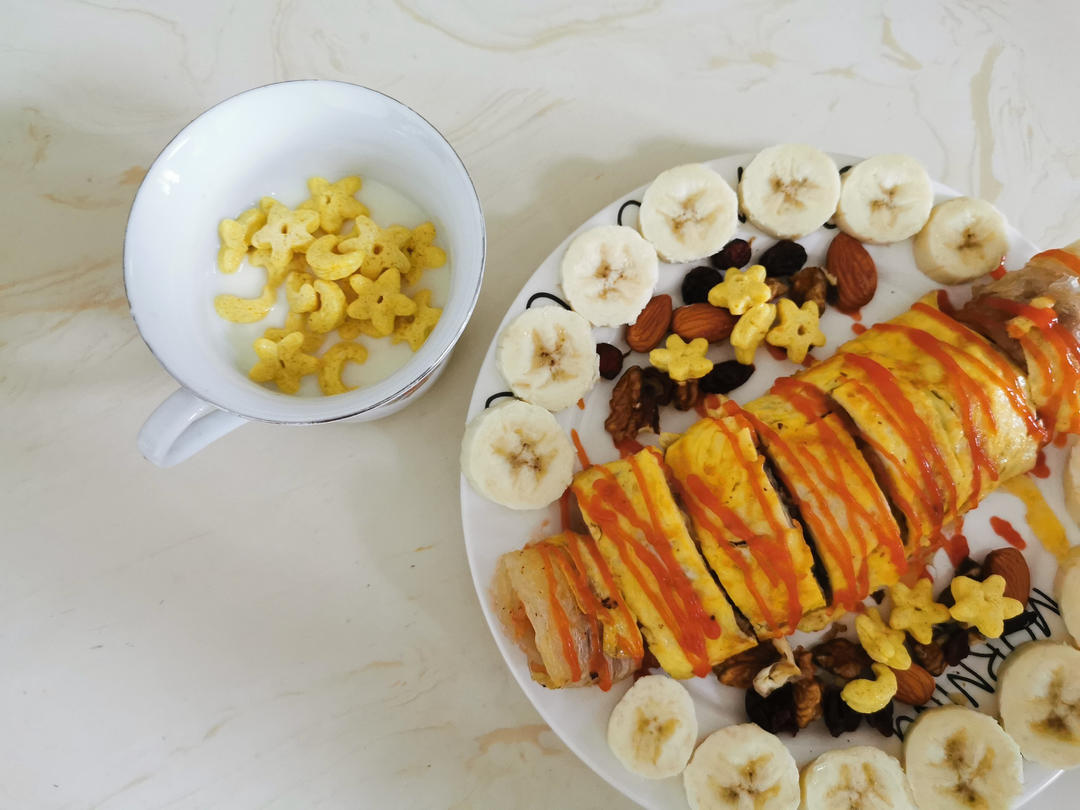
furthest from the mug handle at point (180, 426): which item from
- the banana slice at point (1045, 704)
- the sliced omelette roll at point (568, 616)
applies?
the banana slice at point (1045, 704)

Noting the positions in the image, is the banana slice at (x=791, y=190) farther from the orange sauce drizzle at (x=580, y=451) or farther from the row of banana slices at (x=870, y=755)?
the row of banana slices at (x=870, y=755)

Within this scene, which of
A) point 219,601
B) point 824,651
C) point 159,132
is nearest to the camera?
point 824,651

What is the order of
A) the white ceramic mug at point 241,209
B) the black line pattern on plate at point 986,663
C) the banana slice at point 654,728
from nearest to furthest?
the white ceramic mug at point 241,209
the banana slice at point 654,728
the black line pattern on plate at point 986,663

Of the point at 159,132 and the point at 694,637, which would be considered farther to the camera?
the point at 159,132

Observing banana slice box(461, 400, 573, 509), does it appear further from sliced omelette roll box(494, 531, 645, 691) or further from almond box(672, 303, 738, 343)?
almond box(672, 303, 738, 343)

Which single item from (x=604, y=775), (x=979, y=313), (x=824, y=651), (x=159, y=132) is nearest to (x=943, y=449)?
(x=979, y=313)

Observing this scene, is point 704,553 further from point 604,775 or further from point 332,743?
point 332,743
